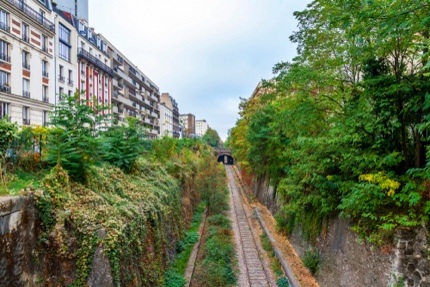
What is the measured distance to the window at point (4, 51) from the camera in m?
21.4

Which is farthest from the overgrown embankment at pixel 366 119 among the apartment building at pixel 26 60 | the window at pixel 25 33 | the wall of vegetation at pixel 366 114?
the window at pixel 25 33

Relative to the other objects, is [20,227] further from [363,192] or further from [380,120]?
[380,120]

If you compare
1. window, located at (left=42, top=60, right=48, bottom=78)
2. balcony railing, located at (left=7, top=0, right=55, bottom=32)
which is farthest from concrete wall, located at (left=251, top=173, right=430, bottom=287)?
balcony railing, located at (left=7, top=0, right=55, bottom=32)

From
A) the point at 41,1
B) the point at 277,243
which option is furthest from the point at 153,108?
the point at 277,243

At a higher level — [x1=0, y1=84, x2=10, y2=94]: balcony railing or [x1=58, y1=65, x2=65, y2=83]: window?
[x1=58, y1=65, x2=65, y2=83]: window

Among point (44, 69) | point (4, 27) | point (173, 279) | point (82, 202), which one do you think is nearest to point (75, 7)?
point (44, 69)

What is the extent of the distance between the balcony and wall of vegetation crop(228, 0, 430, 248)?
3055cm

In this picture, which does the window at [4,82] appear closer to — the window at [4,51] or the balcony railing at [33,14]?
the window at [4,51]

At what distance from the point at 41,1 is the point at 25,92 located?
1018 centimetres

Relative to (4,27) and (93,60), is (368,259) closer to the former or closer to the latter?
(4,27)

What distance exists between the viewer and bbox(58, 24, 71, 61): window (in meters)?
30.3

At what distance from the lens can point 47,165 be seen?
837 cm

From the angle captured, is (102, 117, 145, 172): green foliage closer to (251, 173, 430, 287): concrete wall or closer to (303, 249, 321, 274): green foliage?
(251, 173, 430, 287): concrete wall

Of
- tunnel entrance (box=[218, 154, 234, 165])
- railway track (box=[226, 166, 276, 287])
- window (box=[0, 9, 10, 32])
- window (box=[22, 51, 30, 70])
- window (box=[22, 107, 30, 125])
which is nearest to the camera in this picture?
railway track (box=[226, 166, 276, 287])
